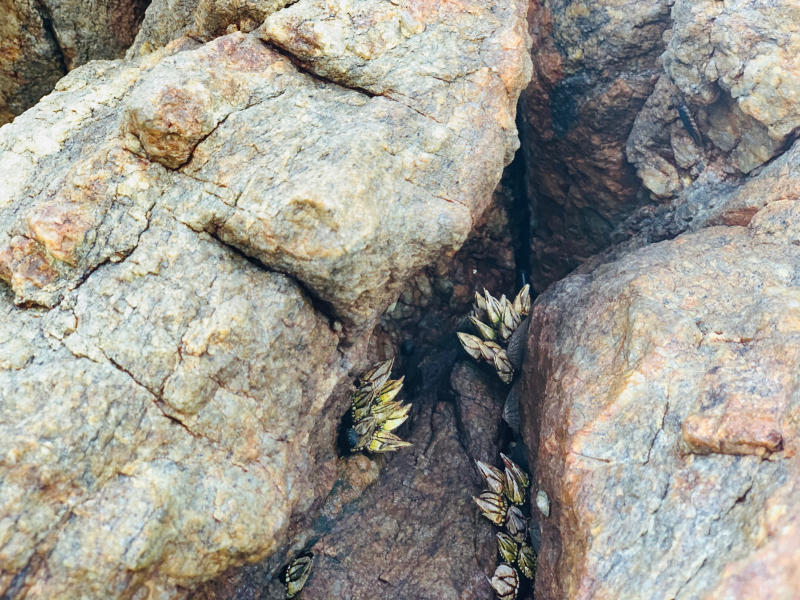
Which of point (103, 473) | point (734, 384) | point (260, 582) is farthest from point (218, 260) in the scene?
point (734, 384)

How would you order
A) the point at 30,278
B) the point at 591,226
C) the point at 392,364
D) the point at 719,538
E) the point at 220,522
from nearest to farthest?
the point at 719,538 → the point at 220,522 → the point at 30,278 → the point at 392,364 → the point at 591,226

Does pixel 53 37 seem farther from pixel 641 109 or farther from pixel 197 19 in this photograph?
pixel 641 109

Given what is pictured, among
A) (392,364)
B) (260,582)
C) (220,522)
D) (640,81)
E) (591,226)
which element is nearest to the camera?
(220,522)

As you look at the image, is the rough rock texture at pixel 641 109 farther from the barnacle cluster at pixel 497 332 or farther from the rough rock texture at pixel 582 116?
the barnacle cluster at pixel 497 332

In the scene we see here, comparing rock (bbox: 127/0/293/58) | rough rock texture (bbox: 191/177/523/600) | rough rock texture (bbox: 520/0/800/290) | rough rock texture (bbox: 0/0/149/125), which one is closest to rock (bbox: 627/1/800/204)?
rough rock texture (bbox: 520/0/800/290)

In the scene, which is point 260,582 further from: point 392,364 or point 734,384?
point 734,384

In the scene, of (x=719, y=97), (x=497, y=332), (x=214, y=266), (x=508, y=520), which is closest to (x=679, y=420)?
(x=508, y=520)

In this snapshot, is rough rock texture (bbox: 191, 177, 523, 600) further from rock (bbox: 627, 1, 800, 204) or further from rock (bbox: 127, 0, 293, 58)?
rock (bbox: 127, 0, 293, 58)
